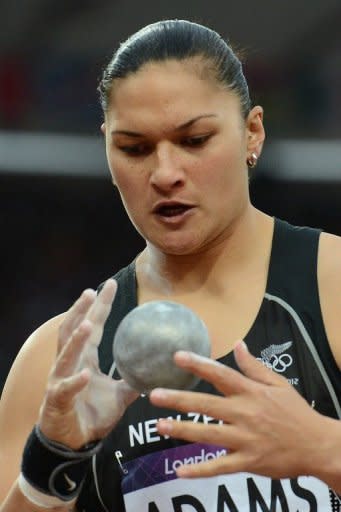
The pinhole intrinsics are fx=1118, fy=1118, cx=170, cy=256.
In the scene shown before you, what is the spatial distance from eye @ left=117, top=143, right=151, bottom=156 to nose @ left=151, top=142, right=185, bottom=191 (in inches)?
1.9

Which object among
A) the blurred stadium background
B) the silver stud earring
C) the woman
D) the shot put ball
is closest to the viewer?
the shot put ball

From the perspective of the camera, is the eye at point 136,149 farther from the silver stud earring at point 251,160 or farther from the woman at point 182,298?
the silver stud earring at point 251,160

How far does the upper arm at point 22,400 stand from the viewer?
2641 mm

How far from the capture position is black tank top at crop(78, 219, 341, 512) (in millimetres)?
2455

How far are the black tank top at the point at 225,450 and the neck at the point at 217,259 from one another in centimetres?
6

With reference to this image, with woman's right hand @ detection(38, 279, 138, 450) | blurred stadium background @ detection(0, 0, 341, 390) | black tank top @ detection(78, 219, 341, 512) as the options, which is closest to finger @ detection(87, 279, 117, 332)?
woman's right hand @ detection(38, 279, 138, 450)

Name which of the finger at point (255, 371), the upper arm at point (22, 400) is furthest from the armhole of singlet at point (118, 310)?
the finger at point (255, 371)

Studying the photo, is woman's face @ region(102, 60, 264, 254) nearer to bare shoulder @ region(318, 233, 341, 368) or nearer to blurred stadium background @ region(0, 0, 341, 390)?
bare shoulder @ region(318, 233, 341, 368)

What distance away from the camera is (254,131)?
271cm

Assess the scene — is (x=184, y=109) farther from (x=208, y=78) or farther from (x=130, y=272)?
(x=130, y=272)

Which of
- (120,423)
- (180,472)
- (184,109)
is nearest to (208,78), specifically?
(184,109)

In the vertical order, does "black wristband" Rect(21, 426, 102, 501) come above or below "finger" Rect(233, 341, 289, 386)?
below

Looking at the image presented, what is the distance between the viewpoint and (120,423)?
102 inches

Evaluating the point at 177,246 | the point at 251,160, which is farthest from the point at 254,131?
the point at 177,246
